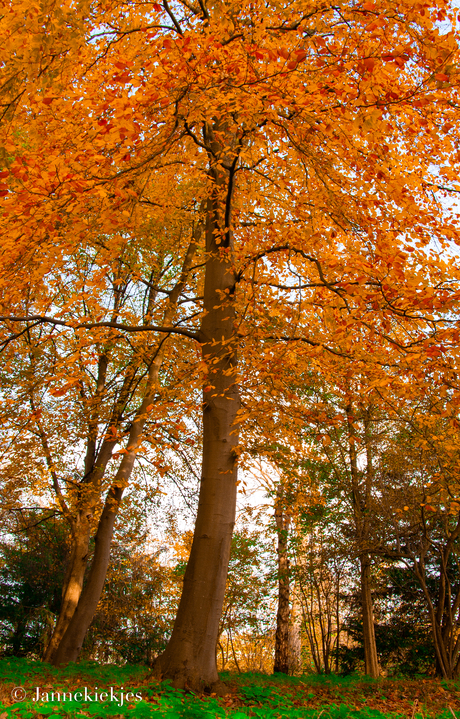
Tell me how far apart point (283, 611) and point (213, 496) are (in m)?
7.55

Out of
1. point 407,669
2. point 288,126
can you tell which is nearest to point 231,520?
point 288,126

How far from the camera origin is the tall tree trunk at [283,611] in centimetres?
998

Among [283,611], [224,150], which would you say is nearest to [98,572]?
[283,611]

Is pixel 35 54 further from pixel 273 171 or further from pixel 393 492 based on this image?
pixel 393 492

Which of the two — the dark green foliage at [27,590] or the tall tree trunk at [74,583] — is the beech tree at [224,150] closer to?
the tall tree trunk at [74,583]

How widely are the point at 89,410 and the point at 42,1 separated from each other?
675 centimetres

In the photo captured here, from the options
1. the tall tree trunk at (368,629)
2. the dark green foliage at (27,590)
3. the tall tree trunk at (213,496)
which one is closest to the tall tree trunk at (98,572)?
the tall tree trunk at (213,496)

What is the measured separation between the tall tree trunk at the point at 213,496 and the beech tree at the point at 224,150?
2 cm

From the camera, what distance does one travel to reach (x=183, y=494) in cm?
991

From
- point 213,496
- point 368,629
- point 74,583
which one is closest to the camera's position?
point 213,496

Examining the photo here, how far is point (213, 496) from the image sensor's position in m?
4.52

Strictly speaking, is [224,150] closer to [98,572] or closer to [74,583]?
[98,572]

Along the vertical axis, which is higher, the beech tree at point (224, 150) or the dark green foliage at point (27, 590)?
the beech tree at point (224, 150)

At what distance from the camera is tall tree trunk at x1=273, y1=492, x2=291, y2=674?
9977mm
